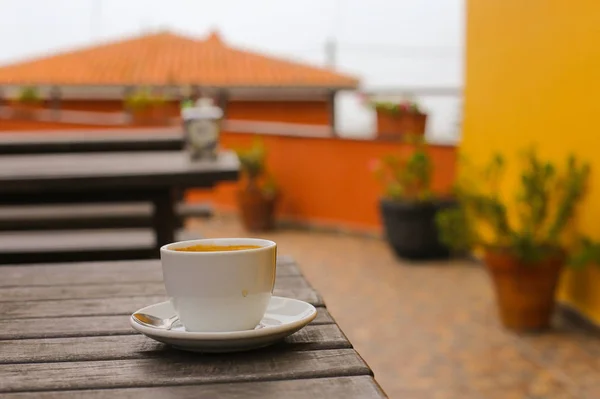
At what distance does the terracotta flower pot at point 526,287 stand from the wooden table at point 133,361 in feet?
9.13

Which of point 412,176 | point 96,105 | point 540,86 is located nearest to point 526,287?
point 540,86

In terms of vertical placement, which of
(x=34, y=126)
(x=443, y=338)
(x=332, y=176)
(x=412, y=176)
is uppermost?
→ (x=34, y=126)

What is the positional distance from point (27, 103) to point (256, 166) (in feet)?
15.4

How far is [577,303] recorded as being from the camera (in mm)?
3877

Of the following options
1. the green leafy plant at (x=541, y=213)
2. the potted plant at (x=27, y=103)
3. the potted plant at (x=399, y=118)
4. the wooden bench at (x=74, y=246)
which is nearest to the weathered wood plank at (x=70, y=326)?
the wooden bench at (x=74, y=246)

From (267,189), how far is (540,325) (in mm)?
3887

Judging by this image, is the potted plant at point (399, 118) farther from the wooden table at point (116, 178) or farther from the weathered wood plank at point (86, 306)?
the weathered wood plank at point (86, 306)

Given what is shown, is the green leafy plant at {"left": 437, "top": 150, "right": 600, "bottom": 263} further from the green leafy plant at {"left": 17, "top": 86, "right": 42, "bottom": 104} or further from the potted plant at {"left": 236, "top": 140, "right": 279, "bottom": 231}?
the green leafy plant at {"left": 17, "top": 86, "right": 42, "bottom": 104}

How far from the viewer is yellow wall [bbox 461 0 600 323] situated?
373 cm

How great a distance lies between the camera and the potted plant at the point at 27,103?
1060 centimetres

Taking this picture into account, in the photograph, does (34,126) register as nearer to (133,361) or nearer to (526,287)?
(526,287)

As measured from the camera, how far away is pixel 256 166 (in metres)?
7.27

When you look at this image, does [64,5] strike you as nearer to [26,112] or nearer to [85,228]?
[26,112]

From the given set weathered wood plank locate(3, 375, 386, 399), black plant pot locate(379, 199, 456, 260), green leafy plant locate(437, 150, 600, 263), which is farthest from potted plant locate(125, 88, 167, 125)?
weathered wood plank locate(3, 375, 386, 399)
